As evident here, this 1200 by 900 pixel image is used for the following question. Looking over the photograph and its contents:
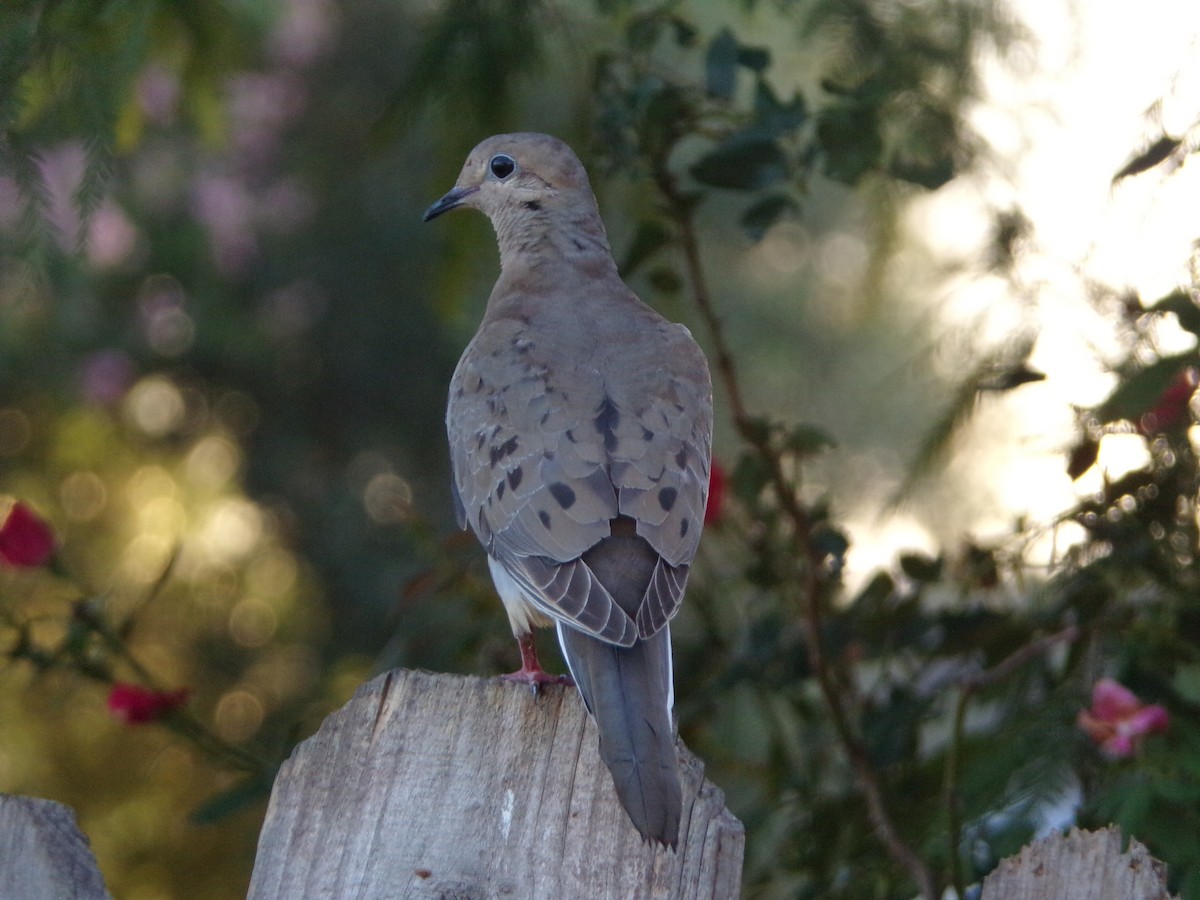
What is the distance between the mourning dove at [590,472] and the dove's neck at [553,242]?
0.03 m

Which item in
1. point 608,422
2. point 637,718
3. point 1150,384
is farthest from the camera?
point 608,422

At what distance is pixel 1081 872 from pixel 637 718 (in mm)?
534

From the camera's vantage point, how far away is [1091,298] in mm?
2725

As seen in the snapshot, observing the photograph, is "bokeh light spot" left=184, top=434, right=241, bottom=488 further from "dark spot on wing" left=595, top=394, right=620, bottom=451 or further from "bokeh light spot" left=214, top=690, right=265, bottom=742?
"dark spot on wing" left=595, top=394, right=620, bottom=451

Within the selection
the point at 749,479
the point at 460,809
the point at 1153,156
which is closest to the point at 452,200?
the point at 749,479

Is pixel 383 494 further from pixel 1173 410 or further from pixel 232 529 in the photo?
pixel 1173 410

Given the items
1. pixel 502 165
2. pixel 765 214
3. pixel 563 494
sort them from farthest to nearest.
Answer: pixel 502 165 → pixel 765 214 → pixel 563 494

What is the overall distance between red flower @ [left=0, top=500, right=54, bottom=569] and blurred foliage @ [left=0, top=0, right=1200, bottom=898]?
0.09 metres

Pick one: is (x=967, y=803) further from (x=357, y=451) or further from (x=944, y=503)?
(x=357, y=451)

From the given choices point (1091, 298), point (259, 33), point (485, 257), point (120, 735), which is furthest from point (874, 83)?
point (120, 735)

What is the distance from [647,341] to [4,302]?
10.9ft

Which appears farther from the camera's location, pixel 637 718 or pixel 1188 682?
pixel 1188 682

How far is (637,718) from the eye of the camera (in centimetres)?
174

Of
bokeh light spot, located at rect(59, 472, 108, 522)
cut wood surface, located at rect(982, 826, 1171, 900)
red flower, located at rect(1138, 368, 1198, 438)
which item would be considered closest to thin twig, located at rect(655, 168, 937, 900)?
red flower, located at rect(1138, 368, 1198, 438)
